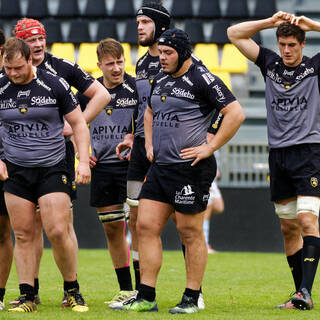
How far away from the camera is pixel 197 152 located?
6066mm

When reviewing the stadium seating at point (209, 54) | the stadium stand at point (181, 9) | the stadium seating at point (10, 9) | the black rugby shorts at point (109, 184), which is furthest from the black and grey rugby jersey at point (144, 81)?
the stadium seating at point (10, 9)

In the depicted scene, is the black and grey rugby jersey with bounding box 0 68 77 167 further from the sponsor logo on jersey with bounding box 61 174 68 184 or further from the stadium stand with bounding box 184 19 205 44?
the stadium stand with bounding box 184 19 205 44

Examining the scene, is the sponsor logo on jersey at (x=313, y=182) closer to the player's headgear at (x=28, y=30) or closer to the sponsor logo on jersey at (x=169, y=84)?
the sponsor logo on jersey at (x=169, y=84)

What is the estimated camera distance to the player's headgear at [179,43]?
19.9 ft

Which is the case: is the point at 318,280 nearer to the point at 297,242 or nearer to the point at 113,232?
the point at 297,242

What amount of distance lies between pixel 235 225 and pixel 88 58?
615 cm

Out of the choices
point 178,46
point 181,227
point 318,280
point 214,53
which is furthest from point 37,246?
point 214,53

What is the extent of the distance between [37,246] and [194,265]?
1535 mm

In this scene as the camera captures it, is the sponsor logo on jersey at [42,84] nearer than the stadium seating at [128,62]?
Yes

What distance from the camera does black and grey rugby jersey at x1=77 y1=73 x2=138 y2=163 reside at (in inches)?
282

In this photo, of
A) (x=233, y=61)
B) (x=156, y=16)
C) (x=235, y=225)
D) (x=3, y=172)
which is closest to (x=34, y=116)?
(x=3, y=172)

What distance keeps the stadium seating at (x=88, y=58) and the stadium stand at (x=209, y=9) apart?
8.61ft

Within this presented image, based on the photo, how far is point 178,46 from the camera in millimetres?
6090

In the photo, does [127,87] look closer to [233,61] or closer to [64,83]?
[64,83]
